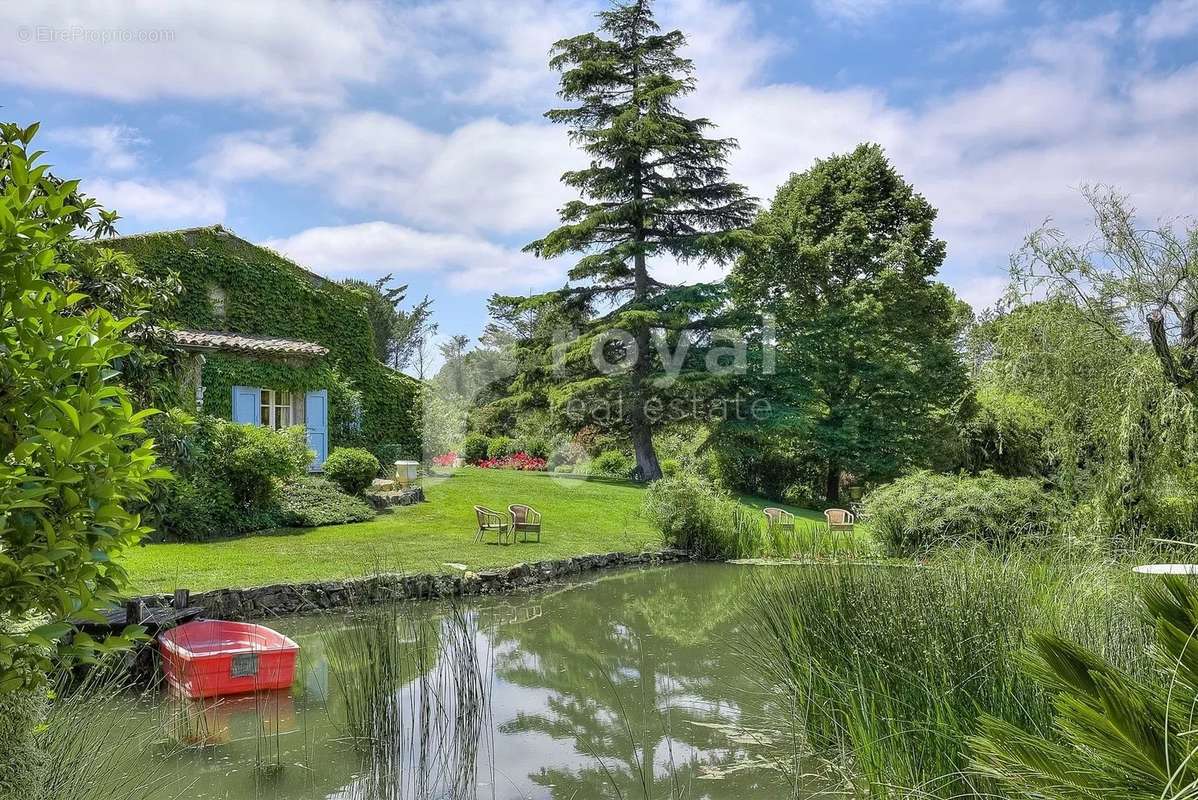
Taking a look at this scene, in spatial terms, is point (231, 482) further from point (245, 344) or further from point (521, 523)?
point (521, 523)

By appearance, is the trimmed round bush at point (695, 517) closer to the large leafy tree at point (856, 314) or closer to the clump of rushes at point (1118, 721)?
the large leafy tree at point (856, 314)

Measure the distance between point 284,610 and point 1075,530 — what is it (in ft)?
31.5

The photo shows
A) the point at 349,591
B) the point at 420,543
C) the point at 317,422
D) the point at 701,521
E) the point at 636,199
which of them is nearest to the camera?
the point at 349,591

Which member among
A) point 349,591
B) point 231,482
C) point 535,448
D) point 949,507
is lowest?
point 349,591

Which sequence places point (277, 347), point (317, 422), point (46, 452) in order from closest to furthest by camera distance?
point (46, 452) → point (277, 347) → point (317, 422)

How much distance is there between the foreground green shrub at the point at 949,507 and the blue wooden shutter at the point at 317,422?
11175 mm

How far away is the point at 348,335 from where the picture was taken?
61.0ft

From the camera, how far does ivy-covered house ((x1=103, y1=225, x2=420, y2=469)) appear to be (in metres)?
15.1

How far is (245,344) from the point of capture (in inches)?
602

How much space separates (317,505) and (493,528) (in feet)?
11.3

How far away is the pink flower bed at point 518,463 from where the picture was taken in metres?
23.7

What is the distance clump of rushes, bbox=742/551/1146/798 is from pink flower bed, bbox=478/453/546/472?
62.7 feet

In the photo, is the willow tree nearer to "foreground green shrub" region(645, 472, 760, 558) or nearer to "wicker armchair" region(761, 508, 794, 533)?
"wicker armchair" region(761, 508, 794, 533)

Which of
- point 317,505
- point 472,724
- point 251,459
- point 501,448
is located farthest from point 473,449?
point 472,724
